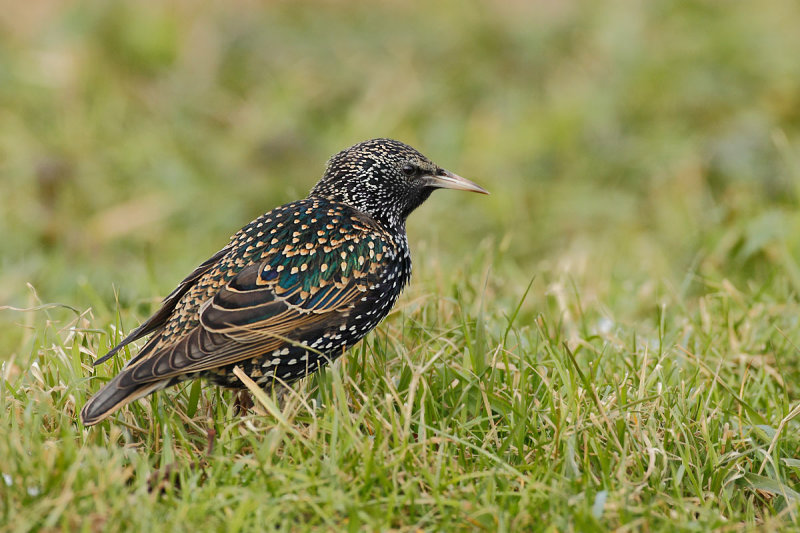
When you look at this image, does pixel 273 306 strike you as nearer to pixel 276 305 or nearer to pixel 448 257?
pixel 276 305

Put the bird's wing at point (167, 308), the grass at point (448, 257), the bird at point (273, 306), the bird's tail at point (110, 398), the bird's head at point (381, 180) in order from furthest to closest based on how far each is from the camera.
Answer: the bird's head at point (381, 180), the bird's wing at point (167, 308), the bird at point (273, 306), the bird's tail at point (110, 398), the grass at point (448, 257)

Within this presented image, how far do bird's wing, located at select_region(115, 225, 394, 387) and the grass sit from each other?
185 millimetres

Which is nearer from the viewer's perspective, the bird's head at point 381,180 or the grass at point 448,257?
the grass at point 448,257

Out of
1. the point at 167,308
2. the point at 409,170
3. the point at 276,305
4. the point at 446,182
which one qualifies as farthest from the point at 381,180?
the point at 167,308

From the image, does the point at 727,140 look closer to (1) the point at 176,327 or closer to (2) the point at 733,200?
(2) the point at 733,200

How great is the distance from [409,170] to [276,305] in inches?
40.6

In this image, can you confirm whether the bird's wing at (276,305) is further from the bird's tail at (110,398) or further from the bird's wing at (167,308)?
the bird's wing at (167,308)

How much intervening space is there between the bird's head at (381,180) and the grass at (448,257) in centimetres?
46

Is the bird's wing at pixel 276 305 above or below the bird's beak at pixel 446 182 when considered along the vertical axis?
below

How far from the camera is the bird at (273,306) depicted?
11.6 feet

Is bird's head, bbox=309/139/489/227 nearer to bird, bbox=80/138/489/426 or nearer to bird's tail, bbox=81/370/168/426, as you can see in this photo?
bird, bbox=80/138/489/426

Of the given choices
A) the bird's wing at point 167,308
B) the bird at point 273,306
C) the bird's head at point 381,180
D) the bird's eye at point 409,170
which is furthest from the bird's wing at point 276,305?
the bird's eye at point 409,170

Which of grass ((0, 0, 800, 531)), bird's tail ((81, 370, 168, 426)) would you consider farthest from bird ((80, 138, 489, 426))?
grass ((0, 0, 800, 531))

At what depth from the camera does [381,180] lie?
438 cm
